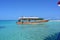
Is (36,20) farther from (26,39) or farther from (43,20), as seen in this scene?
(26,39)

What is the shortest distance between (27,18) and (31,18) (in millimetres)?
768

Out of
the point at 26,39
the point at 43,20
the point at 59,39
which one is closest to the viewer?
the point at 59,39

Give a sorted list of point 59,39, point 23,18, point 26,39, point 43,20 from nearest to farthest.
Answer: point 59,39 < point 26,39 < point 23,18 < point 43,20

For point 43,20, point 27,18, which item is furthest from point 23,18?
point 43,20

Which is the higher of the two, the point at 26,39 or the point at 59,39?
the point at 59,39

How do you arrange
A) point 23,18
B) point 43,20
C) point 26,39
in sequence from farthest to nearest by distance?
1. point 43,20
2. point 23,18
3. point 26,39

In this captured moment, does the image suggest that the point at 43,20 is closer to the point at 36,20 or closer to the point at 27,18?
the point at 36,20

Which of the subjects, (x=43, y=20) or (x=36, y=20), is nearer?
(x=36, y=20)

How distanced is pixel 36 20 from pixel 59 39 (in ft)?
79.6

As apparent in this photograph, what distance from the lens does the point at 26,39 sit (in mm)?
6879

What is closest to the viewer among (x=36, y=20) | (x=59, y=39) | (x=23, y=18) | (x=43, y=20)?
(x=59, y=39)

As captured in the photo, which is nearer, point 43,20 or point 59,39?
point 59,39

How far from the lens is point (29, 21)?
1009 inches

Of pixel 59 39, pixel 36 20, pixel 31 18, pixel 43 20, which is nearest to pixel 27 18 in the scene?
pixel 31 18
